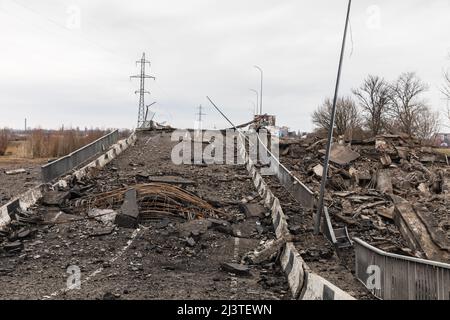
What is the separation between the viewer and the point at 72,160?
18.7m

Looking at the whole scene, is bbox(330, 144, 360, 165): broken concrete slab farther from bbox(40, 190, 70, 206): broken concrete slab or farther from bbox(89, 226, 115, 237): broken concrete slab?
bbox(89, 226, 115, 237): broken concrete slab

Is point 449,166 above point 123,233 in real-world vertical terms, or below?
above

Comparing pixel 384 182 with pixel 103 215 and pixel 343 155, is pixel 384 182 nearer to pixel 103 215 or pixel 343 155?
pixel 343 155

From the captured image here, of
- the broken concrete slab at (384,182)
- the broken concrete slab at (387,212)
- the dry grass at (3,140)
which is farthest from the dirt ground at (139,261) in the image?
the dry grass at (3,140)

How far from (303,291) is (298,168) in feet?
51.4

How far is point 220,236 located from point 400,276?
564 cm

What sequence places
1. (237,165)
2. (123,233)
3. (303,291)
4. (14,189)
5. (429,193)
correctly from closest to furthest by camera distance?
(303,291), (123,233), (14,189), (429,193), (237,165)

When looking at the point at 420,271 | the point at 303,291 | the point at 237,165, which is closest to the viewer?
the point at 420,271

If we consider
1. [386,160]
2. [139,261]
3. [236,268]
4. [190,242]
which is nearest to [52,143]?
[386,160]

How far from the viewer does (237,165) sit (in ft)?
73.9

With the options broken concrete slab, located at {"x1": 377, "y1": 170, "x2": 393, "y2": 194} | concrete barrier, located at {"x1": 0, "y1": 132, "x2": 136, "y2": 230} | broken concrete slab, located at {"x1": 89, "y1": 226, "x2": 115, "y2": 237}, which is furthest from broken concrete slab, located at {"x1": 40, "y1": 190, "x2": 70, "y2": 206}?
broken concrete slab, located at {"x1": 377, "y1": 170, "x2": 393, "y2": 194}

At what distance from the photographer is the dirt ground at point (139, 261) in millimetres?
7848
